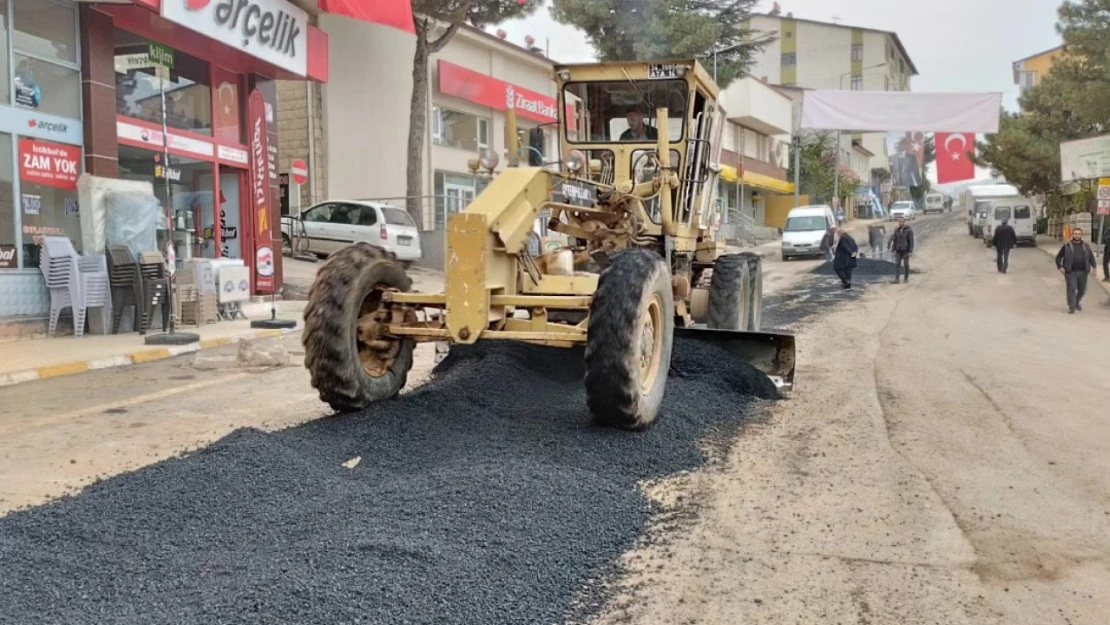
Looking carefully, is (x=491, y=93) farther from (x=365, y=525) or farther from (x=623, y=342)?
(x=365, y=525)

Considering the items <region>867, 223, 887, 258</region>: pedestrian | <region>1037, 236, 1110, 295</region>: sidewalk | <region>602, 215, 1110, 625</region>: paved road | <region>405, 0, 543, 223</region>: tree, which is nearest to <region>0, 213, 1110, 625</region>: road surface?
<region>602, 215, 1110, 625</region>: paved road

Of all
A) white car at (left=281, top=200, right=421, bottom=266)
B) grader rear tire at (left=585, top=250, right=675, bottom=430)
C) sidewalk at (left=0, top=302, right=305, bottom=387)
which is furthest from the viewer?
white car at (left=281, top=200, right=421, bottom=266)

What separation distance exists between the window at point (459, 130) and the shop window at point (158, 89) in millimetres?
10767

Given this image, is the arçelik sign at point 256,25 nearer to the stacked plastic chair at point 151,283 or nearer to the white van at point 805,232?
the stacked plastic chair at point 151,283

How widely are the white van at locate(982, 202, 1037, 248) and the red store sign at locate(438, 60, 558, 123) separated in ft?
55.8

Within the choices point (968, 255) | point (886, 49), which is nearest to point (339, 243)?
point (968, 255)

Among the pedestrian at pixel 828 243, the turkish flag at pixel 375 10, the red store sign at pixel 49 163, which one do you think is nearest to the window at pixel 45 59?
the red store sign at pixel 49 163

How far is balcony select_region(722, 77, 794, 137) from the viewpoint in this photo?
43188 mm

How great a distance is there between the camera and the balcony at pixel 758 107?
142ft

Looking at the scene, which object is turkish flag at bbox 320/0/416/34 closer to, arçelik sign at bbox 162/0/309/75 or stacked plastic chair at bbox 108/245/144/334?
arçelik sign at bbox 162/0/309/75

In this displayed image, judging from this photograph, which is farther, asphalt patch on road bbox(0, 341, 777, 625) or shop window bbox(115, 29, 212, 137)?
shop window bbox(115, 29, 212, 137)

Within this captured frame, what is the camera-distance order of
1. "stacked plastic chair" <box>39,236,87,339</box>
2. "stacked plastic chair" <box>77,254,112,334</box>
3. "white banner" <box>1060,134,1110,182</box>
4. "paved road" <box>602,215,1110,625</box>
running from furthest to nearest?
"white banner" <box>1060,134,1110,182</box> < "stacked plastic chair" <box>77,254,112,334</box> < "stacked plastic chair" <box>39,236,87,339</box> < "paved road" <box>602,215,1110,625</box>

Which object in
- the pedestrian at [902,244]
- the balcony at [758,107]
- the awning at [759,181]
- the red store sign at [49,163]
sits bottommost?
the pedestrian at [902,244]

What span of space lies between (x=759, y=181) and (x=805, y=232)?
19.4 metres
